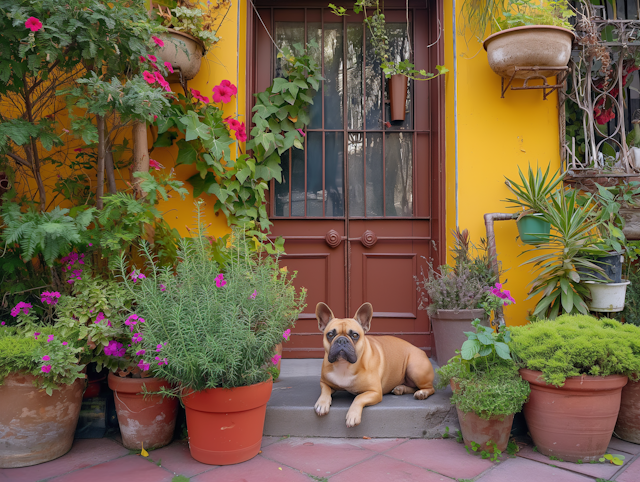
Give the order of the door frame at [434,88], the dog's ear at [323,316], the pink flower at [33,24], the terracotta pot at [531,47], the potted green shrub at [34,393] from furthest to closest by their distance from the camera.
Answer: the door frame at [434,88], the terracotta pot at [531,47], the dog's ear at [323,316], the potted green shrub at [34,393], the pink flower at [33,24]

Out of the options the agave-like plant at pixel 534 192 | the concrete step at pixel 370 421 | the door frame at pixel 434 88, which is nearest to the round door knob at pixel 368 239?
the door frame at pixel 434 88

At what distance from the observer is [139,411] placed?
291cm

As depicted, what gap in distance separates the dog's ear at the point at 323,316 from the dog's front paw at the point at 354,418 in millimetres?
603

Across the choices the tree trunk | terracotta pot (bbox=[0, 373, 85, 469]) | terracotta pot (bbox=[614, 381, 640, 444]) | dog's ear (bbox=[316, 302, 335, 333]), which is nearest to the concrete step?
dog's ear (bbox=[316, 302, 335, 333])

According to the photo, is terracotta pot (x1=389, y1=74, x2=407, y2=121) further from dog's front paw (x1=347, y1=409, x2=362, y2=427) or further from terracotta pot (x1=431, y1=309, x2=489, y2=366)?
dog's front paw (x1=347, y1=409, x2=362, y2=427)

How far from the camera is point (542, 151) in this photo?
410cm

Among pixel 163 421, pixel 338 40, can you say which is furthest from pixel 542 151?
pixel 163 421

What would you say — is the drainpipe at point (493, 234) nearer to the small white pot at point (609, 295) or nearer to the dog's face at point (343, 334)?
the small white pot at point (609, 295)

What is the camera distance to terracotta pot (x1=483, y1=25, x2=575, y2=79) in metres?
3.60

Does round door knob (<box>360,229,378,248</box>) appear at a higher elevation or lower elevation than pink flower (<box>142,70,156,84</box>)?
lower

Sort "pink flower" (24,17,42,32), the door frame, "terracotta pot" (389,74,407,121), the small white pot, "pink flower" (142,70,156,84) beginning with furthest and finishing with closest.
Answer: "terracotta pot" (389,74,407,121)
the door frame
the small white pot
"pink flower" (142,70,156,84)
"pink flower" (24,17,42,32)

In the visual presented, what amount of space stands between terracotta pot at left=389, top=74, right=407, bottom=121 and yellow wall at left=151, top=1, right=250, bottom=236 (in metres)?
1.48

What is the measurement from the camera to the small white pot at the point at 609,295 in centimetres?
344

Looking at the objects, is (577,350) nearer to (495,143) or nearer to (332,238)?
(495,143)
